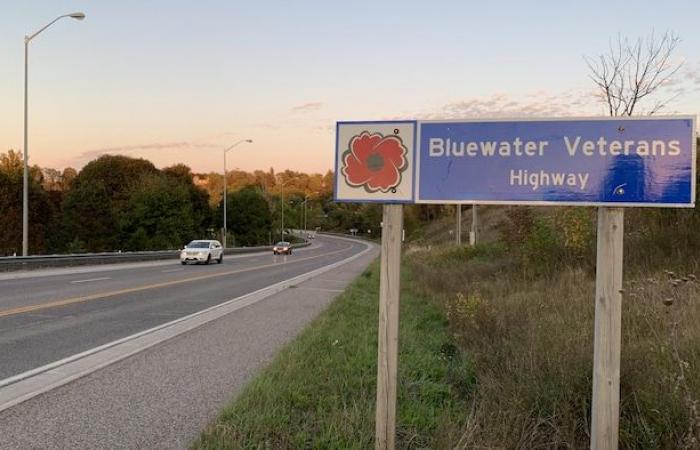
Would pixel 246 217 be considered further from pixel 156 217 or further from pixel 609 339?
pixel 609 339

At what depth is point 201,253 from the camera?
34.1 meters

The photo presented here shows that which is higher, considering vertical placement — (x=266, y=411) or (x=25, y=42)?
(x=25, y=42)

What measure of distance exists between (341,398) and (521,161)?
2.87 meters

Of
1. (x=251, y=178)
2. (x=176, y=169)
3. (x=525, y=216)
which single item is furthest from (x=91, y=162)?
(x=251, y=178)

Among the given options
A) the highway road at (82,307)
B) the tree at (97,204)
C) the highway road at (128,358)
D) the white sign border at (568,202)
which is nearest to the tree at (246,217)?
the tree at (97,204)

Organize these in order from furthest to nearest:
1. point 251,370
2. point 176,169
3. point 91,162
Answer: point 176,169 → point 91,162 → point 251,370

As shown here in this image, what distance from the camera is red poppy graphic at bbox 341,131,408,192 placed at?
342 centimetres

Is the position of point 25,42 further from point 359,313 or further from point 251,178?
point 251,178

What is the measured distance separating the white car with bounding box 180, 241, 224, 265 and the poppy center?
31.7m

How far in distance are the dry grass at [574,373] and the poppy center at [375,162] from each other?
1.84 m

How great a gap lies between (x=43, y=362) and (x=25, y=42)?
2345 centimetres

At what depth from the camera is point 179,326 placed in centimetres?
1027

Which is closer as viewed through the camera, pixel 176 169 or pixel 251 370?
pixel 251 370

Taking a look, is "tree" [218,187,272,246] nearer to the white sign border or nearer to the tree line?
the tree line
